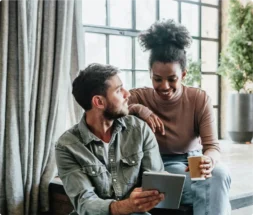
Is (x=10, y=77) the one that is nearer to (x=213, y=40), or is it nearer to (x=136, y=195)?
(x=136, y=195)

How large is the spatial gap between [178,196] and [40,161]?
1421mm

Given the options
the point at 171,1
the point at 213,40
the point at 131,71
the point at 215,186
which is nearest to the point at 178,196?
the point at 215,186

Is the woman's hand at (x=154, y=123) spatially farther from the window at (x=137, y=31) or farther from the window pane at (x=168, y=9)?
the window pane at (x=168, y=9)

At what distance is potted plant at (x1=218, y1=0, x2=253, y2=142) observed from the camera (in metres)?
5.80

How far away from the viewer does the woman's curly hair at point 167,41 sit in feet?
6.70

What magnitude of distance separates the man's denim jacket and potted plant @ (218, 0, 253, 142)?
165 inches

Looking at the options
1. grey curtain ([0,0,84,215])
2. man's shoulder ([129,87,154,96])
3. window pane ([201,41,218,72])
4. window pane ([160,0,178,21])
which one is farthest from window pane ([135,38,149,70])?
man's shoulder ([129,87,154,96])

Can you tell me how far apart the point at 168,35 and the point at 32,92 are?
3.55 feet

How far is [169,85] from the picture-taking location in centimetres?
202

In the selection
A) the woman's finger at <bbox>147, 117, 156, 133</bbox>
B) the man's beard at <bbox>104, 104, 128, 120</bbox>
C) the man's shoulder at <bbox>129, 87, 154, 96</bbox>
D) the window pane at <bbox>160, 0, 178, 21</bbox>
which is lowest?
the woman's finger at <bbox>147, 117, 156, 133</bbox>

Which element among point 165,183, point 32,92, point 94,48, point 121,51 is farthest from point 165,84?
point 121,51

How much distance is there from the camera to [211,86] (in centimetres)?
629

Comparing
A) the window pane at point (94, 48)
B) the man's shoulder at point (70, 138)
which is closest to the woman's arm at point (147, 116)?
the man's shoulder at point (70, 138)

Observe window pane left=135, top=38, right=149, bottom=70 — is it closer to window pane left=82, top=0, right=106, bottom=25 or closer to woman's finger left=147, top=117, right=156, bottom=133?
window pane left=82, top=0, right=106, bottom=25
